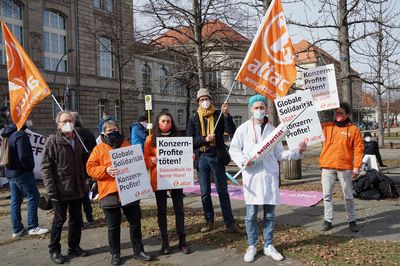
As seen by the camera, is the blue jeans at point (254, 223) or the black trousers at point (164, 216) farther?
the black trousers at point (164, 216)

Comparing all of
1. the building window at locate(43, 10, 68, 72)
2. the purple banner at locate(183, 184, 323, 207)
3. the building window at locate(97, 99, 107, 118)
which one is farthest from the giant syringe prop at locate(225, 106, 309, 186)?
the building window at locate(97, 99, 107, 118)

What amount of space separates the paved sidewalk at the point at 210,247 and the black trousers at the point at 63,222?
0.85 ft

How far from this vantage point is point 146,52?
696 inches

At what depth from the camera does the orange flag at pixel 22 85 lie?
6.73 metres

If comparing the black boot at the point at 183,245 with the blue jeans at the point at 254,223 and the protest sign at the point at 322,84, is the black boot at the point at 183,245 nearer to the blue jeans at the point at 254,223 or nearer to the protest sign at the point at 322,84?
the blue jeans at the point at 254,223

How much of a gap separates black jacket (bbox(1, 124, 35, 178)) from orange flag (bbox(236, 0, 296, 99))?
3529mm

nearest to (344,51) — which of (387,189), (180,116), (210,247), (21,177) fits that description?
(387,189)

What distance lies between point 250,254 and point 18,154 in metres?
3.93

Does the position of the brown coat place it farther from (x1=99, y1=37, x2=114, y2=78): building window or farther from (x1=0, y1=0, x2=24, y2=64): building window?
(x1=99, y1=37, x2=114, y2=78): building window

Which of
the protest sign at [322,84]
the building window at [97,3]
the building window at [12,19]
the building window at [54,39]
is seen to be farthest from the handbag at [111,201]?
the building window at [97,3]

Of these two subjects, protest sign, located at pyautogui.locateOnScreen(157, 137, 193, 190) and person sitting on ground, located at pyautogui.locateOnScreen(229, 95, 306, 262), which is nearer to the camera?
person sitting on ground, located at pyautogui.locateOnScreen(229, 95, 306, 262)

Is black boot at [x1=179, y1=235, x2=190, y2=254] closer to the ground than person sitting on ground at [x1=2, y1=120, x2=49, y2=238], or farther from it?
closer to the ground

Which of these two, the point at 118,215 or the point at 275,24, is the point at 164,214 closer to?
the point at 118,215

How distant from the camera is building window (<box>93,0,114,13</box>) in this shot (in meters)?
41.4
